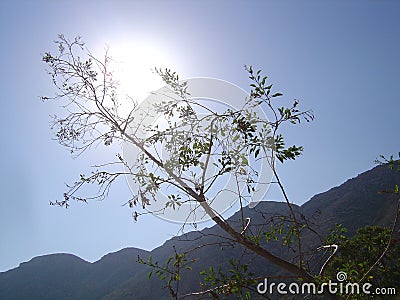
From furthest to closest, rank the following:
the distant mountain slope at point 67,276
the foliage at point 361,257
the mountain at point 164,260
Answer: the distant mountain slope at point 67,276
the mountain at point 164,260
the foliage at point 361,257

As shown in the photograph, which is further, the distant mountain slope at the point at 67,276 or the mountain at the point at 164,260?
the distant mountain slope at the point at 67,276

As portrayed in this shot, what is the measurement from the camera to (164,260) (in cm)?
6619

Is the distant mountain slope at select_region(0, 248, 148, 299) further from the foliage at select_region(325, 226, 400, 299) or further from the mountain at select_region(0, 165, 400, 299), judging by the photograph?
the foliage at select_region(325, 226, 400, 299)

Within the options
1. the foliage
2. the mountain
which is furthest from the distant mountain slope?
the foliage

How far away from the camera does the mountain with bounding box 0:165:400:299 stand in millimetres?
45562

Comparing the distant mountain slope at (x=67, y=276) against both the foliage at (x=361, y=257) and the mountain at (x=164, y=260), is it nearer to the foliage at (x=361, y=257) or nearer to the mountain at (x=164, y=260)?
the mountain at (x=164, y=260)

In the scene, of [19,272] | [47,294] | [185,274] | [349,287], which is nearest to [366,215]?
[185,274]

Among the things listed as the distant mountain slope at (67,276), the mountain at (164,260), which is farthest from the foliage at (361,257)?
the distant mountain slope at (67,276)

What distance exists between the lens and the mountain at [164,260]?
4556 cm

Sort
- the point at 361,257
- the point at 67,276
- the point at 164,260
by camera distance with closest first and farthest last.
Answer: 1. the point at 361,257
2. the point at 164,260
3. the point at 67,276

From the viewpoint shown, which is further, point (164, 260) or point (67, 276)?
point (67, 276)

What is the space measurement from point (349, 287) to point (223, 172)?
5.65ft

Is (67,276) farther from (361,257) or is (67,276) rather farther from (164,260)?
(361,257)

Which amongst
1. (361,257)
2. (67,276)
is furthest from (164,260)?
(361,257)
